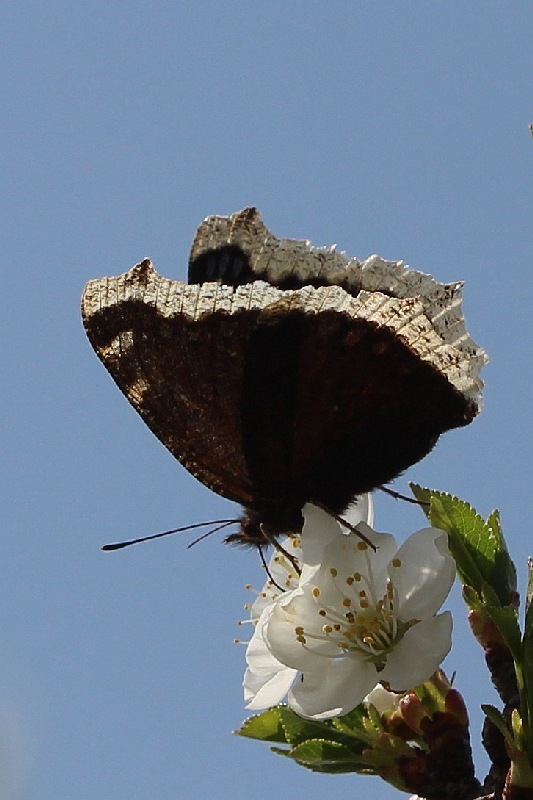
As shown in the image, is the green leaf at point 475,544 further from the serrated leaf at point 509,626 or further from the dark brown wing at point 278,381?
the dark brown wing at point 278,381

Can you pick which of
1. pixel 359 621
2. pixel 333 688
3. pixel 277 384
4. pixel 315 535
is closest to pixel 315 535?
pixel 315 535

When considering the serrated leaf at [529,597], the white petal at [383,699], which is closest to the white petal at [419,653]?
the white petal at [383,699]

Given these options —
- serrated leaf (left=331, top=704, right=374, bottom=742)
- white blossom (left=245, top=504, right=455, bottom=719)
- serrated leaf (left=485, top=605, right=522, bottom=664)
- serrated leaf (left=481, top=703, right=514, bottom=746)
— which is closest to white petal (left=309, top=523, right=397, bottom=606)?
white blossom (left=245, top=504, right=455, bottom=719)

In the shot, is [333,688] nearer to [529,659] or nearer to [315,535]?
[315,535]

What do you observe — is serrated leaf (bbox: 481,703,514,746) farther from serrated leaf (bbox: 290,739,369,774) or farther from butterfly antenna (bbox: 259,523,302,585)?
butterfly antenna (bbox: 259,523,302,585)

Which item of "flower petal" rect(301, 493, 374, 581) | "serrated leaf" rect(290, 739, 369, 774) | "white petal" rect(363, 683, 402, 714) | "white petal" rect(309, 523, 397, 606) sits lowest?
"serrated leaf" rect(290, 739, 369, 774)

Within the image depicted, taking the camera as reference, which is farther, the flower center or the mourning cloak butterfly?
the mourning cloak butterfly
